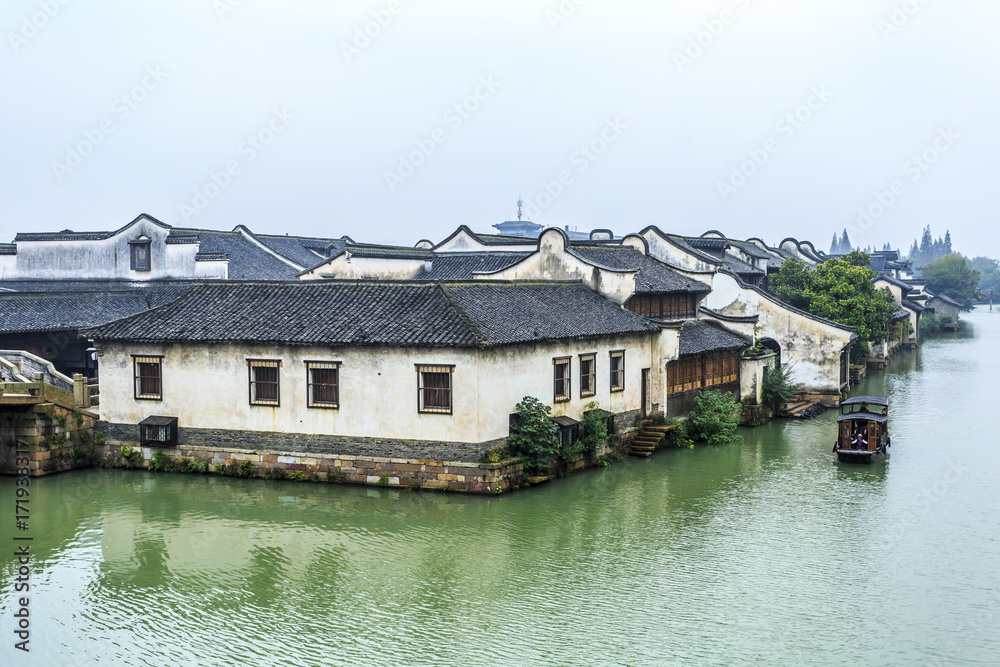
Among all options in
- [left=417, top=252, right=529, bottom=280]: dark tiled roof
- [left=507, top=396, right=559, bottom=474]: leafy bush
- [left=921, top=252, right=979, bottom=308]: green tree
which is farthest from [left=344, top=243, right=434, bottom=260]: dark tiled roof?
[left=921, top=252, right=979, bottom=308]: green tree

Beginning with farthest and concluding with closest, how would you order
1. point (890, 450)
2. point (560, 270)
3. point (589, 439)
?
point (560, 270) < point (890, 450) < point (589, 439)

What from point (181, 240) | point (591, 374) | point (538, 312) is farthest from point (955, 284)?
point (538, 312)

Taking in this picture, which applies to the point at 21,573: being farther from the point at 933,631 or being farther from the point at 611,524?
the point at 933,631

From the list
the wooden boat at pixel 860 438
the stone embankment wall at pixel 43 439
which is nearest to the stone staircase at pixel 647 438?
the wooden boat at pixel 860 438

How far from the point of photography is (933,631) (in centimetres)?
1700

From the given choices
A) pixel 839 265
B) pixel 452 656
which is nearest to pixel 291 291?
pixel 452 656

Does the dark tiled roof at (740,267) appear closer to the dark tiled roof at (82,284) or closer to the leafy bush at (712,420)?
the leafy bush at (712,420)

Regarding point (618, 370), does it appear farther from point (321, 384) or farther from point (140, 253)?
point (140, 253)

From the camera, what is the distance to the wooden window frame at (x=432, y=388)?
2609cm

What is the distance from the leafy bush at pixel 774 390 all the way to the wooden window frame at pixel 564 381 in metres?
14.5

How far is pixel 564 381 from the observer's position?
29.5 m

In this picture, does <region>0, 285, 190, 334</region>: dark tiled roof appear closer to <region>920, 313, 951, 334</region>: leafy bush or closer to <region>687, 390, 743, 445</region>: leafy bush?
<region>687, 390, 743, 445</region>: leafy bush

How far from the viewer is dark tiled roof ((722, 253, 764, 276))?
55.2 m

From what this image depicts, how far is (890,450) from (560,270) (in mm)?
13023
